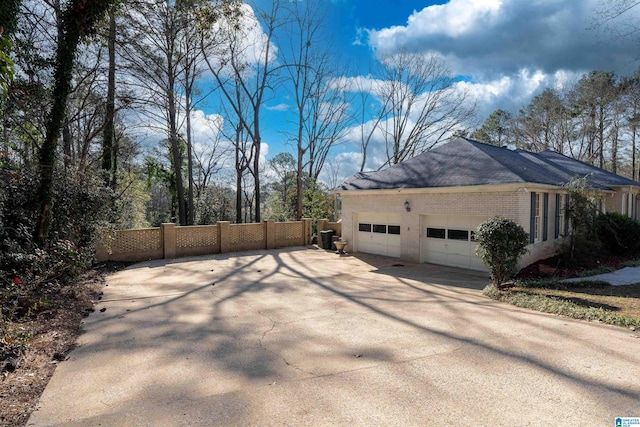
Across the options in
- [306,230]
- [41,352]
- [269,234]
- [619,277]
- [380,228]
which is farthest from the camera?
[306,230]

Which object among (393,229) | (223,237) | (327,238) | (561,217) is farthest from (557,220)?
(223,237)

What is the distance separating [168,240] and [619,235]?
18989 mm

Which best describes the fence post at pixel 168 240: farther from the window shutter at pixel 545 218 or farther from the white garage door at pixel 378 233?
the window shutter at pixel 545 218

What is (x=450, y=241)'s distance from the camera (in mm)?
12555

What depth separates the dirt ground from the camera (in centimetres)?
337

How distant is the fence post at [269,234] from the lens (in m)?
17.5

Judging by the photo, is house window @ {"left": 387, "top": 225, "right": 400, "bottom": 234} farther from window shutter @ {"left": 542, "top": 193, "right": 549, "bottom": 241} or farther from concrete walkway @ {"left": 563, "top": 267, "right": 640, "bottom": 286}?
concrete walkway @ {"left": 563, "top": 267, "right": 640, "bottom": 286}

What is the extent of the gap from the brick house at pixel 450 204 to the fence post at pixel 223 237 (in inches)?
217

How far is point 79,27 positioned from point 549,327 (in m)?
10.6

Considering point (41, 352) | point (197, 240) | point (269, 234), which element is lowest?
point (41, 352)

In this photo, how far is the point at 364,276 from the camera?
11.0 meters

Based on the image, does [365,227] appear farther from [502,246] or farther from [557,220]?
[502,246]

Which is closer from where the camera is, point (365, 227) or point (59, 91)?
point (59, 91)

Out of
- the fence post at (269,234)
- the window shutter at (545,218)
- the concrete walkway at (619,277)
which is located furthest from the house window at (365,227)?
the concrete walkway at (619,277)
